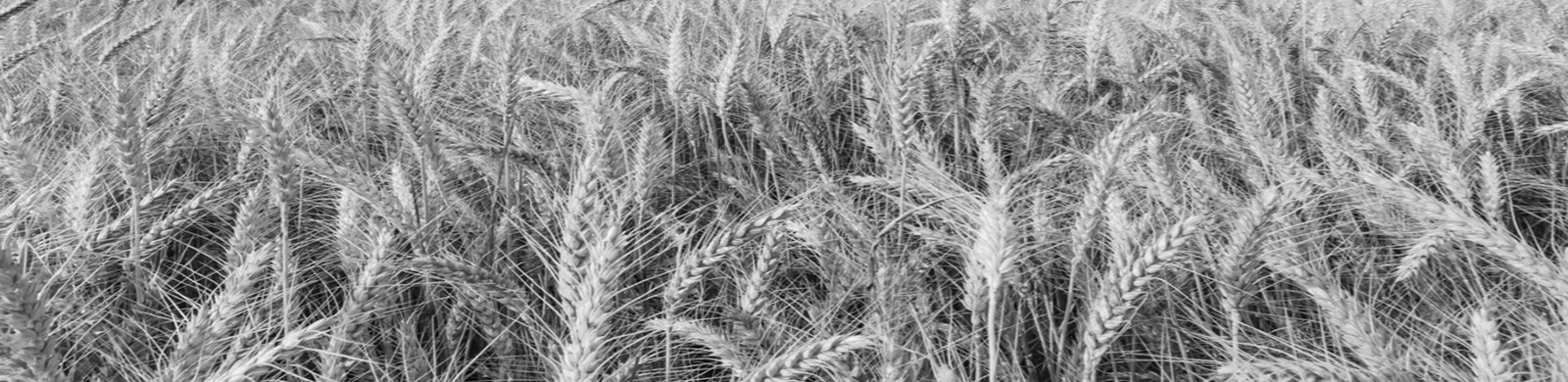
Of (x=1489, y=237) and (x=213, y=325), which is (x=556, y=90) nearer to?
(x=213, y=325)

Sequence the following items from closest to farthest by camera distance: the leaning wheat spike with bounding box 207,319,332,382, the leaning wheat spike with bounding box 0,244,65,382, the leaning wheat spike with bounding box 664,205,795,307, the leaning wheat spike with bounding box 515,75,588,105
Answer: the leaning wheat spike with bounding box 0,244,65,382, the leaning wheat spike with bounding box 207,319,332,382, the leaning wheat spike with bounding box 664,205,795,307, the leaning wheat spike with bounding box 515,75,588,105

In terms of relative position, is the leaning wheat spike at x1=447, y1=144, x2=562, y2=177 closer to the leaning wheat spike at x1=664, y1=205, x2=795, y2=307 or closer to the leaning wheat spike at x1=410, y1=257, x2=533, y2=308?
the leaning wheat spike at x1=410, y1=257, x2=533, y2=308

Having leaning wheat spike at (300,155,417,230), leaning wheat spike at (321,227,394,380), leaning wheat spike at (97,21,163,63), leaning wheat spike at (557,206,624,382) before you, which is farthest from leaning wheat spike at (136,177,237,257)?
leaning wheat spike at (97,21,163,63)

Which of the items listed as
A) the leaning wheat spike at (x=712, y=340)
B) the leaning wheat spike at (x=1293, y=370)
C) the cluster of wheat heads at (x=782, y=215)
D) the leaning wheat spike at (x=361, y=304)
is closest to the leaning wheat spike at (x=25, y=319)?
the cluster of wheat heads at (x=782, y=215)

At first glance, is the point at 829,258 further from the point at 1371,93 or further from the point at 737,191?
the point at 1371,93

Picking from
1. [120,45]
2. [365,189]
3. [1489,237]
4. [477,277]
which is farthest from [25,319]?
[120,45]

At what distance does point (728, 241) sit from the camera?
1.12 m

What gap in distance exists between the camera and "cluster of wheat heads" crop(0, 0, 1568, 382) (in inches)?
43.6

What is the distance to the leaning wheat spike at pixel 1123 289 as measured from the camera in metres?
1.06

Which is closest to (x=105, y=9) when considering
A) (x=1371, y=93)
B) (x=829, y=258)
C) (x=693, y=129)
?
(x=693, y=129)

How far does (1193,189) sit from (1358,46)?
1.66 m

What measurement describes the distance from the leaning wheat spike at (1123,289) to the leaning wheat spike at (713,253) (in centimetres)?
36

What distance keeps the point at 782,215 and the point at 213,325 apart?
2.05 ft

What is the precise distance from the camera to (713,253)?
3.59 ft
